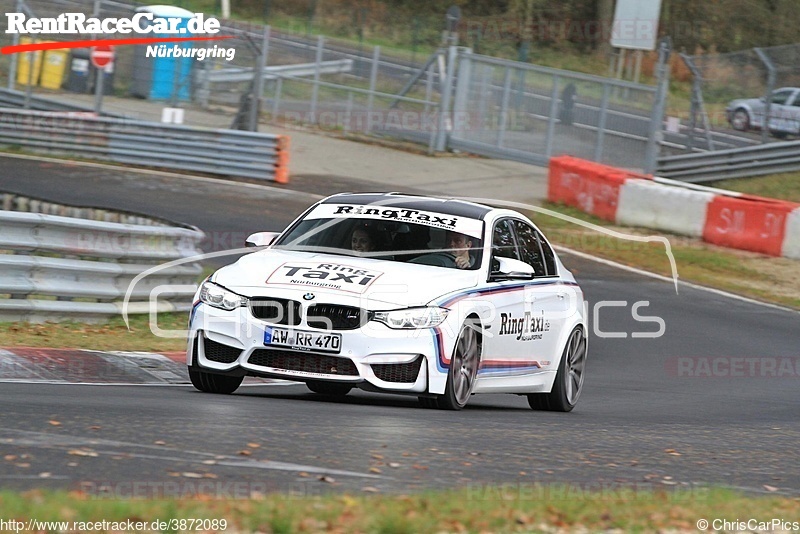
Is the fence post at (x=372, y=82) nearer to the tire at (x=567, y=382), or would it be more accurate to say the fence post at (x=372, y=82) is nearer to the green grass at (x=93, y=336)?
the green grass at (x=93, y=336)

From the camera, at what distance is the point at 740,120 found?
95.1ft

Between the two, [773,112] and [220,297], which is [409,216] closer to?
[220,297]

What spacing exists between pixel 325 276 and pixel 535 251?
2399 mm

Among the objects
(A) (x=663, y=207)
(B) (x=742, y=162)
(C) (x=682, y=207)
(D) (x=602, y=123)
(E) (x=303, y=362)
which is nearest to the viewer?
(E) (x=303, y=362)

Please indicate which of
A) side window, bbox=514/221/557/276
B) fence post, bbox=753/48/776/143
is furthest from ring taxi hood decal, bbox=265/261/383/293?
fence post, bbox=753/48/776/143

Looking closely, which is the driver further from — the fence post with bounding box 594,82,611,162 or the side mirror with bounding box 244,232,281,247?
the fence post with bounding box 594,82,611,162

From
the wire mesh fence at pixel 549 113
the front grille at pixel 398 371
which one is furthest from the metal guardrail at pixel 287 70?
the front grille at pixel 398 371

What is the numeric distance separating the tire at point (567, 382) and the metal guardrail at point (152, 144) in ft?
52.4

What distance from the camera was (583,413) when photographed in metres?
10.8

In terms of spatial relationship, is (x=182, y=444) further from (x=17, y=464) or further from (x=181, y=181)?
(x=181, y=181)

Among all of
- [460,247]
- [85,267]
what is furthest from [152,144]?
[460,247]

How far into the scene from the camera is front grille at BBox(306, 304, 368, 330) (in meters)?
8.88

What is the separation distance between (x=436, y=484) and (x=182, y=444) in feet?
4.36

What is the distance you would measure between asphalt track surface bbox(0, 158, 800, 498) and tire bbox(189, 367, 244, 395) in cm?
20
